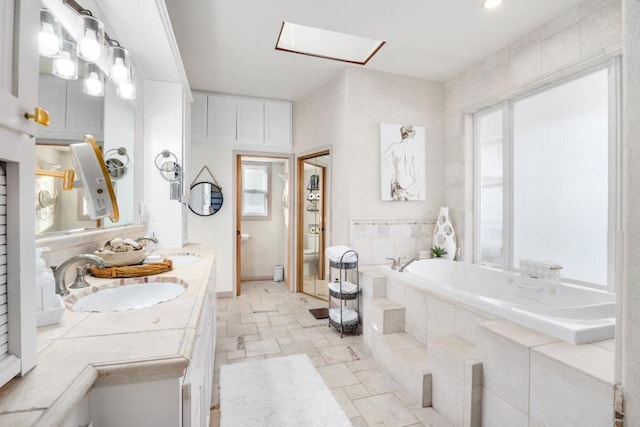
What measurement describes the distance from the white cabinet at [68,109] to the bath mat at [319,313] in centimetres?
272

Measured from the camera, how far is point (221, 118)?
164 inches

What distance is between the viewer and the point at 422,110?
12.0 feet

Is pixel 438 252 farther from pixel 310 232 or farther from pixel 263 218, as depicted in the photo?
pixel 263 218

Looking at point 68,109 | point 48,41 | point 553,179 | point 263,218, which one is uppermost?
point 48,41

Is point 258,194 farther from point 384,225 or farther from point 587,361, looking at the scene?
point 587,361

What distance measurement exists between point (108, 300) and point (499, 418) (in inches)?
77.9

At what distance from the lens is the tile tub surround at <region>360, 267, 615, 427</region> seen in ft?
3.92

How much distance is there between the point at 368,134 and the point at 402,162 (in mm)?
523

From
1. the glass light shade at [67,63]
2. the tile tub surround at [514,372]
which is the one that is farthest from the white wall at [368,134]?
the glass light shade at [67,63]

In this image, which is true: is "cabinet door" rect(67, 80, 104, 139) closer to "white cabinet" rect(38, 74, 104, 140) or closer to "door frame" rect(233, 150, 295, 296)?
"white cabinet" rect(38, 74, 104, 140)

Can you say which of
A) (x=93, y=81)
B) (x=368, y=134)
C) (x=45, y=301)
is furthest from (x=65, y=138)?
(x=368, y=134)

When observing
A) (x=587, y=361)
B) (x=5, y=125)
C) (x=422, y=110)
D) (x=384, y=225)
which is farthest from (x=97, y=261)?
(x=422, y=110)

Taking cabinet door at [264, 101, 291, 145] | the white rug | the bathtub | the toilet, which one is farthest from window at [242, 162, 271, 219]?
the white rug

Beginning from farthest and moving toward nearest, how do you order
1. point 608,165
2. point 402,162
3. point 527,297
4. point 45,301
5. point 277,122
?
point 277,122
point 402,162
point 527,297
point 608,165
point 45,301
